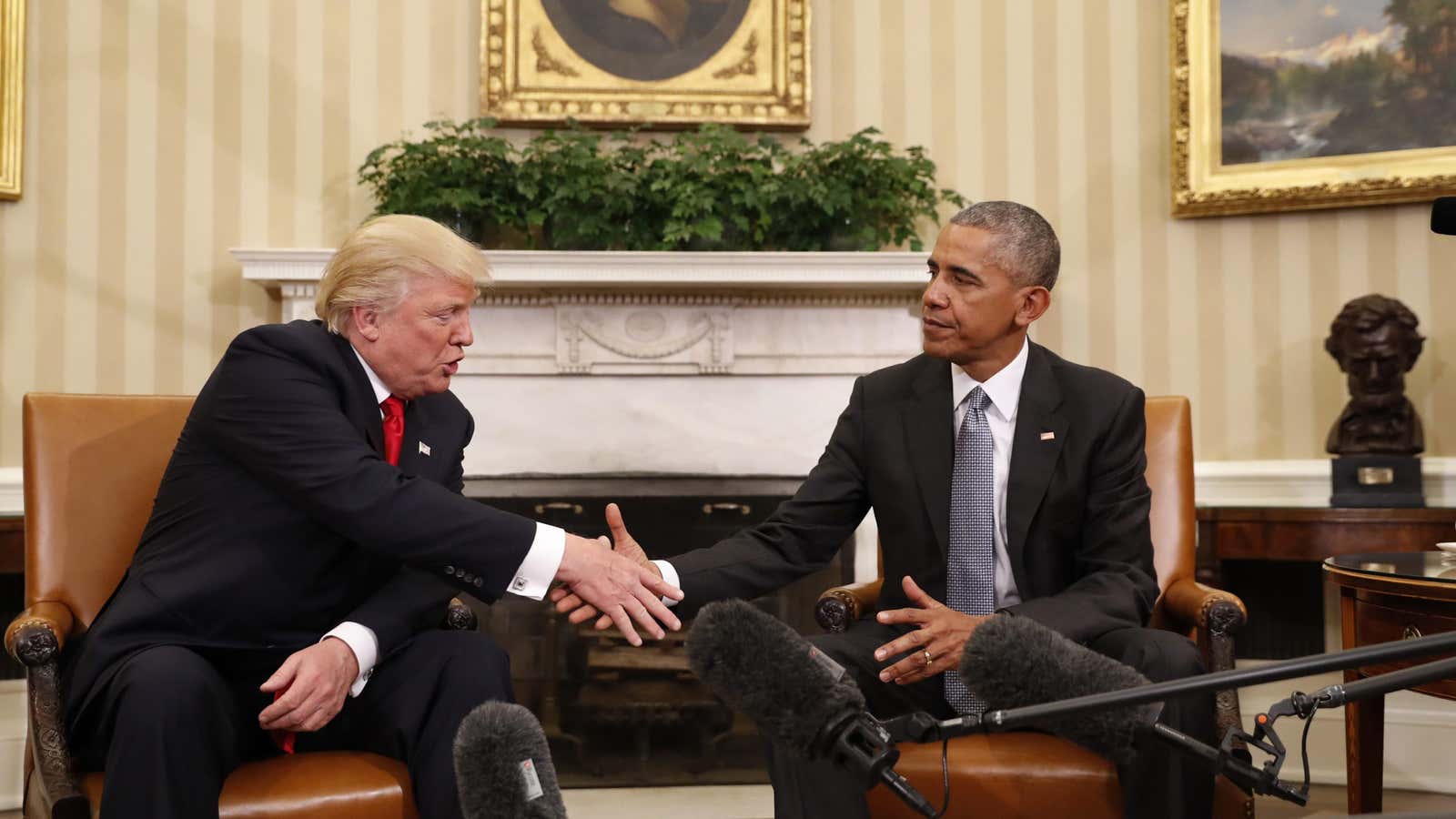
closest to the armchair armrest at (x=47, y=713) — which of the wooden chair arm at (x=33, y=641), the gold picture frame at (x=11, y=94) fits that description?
the wooden chair arm at (x=33, y=641)

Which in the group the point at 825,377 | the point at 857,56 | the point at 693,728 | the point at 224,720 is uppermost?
the point at 857,56

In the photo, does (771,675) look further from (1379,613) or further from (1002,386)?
(1379,613)

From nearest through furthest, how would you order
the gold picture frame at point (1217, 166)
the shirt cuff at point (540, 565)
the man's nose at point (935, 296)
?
the shirt cuff at point (540, 565) < the man's nose at point (935, 296) < the gold picture frame at point (1217, 166)

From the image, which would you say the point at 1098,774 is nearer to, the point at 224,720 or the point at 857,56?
the point at 224,720

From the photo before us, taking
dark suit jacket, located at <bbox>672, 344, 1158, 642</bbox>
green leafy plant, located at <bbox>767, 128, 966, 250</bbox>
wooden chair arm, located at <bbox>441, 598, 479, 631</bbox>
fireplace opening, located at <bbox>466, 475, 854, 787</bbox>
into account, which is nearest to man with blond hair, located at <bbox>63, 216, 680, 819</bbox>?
wooden chair arm, located at <bbox>441, 598, 479, 631</bbox>

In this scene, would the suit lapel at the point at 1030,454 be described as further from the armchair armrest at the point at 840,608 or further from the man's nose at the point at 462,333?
the man's nose at the point at 462,333

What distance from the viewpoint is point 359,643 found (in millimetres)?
2180

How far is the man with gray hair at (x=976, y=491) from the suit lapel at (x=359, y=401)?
1.58 feet

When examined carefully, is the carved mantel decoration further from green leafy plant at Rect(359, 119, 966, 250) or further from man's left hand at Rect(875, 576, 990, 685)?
man's left hand at Rect(875, 576, 990, 685)

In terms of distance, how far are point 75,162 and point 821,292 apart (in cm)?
263

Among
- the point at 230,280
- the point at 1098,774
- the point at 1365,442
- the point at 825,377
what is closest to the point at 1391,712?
the point at 1365,442

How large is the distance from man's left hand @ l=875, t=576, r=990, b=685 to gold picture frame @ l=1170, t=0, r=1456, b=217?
264cm

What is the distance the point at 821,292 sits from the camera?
13.8ft

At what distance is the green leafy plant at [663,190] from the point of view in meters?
4.01
